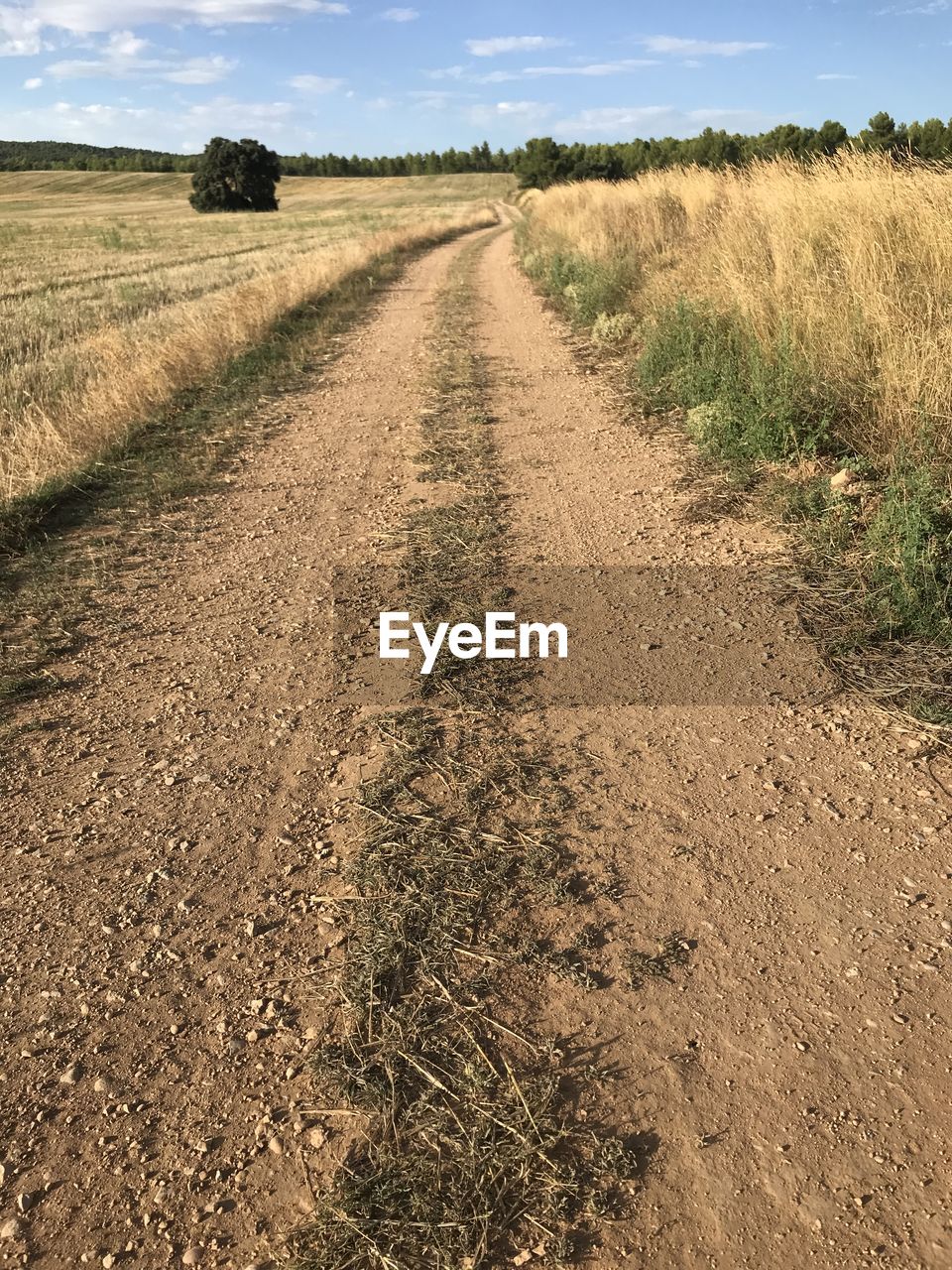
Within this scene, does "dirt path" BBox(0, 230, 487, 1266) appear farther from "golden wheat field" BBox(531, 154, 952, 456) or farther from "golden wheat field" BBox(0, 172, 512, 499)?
"golden wheat field" BBox(531, 154, 952, 456)

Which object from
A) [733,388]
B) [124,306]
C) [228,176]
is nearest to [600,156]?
[228,176]

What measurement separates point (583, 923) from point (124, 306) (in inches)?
644

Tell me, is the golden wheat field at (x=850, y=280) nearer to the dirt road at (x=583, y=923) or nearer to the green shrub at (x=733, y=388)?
the green shrub at (x=733, y=388)

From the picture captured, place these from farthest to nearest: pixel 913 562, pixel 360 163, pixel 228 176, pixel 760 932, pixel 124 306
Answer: pixel 360 163 → pixel 228 176 → pixel 124 306 → pixel 913 562 → pixel 760 932

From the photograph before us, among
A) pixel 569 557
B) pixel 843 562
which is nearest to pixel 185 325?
pixel 569 557

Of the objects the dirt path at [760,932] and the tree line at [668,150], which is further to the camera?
the tree line at [668,150]

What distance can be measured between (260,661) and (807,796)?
2.52 meters

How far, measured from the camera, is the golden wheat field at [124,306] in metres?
7.56

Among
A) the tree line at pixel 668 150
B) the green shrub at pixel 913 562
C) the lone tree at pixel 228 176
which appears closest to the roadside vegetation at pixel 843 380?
the green shrub at pixel 913 562

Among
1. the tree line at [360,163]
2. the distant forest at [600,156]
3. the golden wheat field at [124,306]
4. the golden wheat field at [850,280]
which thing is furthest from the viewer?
the tree line at [360,163]

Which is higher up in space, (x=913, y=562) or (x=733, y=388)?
(x=733, y=388)

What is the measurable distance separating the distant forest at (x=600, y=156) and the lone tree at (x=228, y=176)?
62.6ft

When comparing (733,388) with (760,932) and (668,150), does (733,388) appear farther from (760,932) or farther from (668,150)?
(668,150)

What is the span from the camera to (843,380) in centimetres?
547
